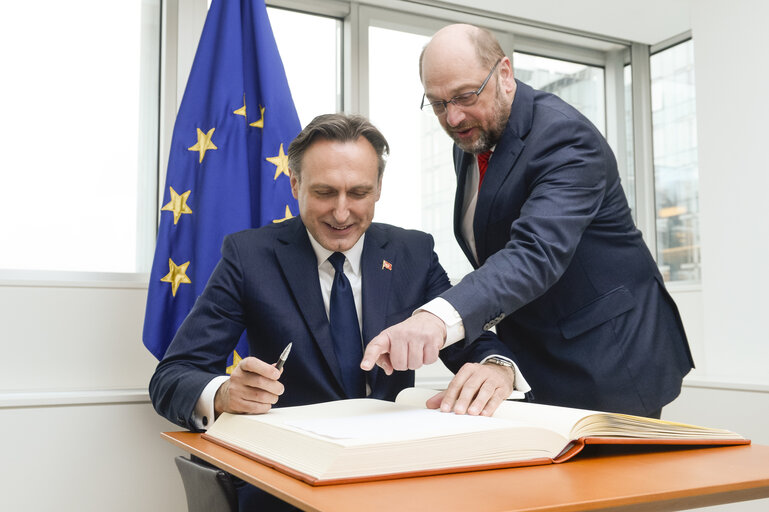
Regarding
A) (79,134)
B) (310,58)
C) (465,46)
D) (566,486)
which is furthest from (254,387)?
(310,58)

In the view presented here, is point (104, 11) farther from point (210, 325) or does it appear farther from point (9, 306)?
point (210, 325)

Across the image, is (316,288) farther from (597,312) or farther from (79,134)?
(79,134)

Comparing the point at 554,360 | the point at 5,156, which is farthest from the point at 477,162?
the point at 5,156

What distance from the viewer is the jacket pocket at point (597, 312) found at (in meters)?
1.54

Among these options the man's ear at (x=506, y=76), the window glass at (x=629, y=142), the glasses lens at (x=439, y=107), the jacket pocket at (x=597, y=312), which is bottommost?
the jacket pocket at (x=597, y=312)

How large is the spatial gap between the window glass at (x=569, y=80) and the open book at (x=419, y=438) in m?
3.28

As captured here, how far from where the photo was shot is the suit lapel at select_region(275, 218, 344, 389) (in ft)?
5.05

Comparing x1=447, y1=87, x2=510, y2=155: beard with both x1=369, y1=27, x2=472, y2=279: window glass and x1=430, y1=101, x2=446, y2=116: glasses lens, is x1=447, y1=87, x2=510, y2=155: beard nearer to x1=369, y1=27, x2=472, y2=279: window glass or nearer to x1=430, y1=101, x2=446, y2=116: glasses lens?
x1=430, y1=101, x2=446, y2=116: glasses lens

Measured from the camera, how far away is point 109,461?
2189mm

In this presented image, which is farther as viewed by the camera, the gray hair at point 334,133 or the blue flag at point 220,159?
the blue flag at point 220,159

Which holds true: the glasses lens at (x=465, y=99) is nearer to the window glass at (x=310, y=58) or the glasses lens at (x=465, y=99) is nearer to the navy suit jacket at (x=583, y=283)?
the navy suit jacket at (x=583, y=283)

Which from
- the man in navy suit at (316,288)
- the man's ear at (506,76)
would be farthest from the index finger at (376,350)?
the man's ear at (506,76)

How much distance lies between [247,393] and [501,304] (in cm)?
47

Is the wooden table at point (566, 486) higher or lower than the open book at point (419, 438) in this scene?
lower
